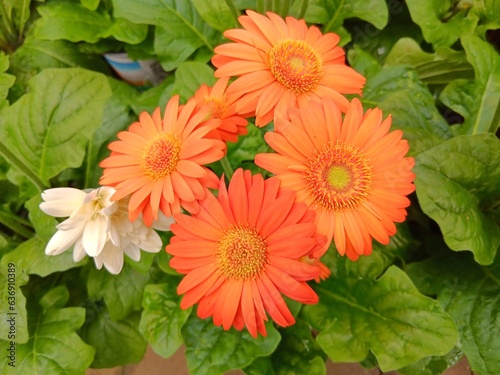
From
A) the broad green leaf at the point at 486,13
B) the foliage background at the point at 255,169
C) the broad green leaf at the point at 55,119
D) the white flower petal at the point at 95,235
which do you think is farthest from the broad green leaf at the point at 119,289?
the broad green leaf at the point at 486,13

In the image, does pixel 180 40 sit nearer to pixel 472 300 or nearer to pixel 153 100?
pixel 153 100

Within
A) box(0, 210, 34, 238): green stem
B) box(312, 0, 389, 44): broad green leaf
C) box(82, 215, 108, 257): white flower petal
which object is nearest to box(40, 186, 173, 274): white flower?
box(82, 215, 108, 257): white flower petal

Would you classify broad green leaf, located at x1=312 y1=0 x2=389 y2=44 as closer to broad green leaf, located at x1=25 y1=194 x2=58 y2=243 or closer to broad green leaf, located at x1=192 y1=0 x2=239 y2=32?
broad green leaf, located at x1=192 y1=0 x2=239 y2=32

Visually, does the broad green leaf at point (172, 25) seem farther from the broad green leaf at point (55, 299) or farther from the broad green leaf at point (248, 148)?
the broad green leaf at point (55, 299)

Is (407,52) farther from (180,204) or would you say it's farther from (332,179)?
(180,204)

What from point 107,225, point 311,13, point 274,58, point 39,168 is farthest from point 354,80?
point 39,168
